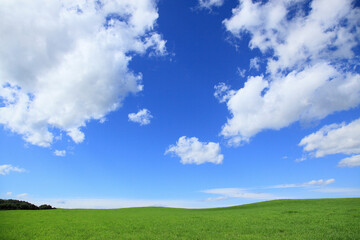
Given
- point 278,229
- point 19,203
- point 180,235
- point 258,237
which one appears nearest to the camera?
point 258,237

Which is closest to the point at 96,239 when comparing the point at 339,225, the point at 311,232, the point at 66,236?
the point at 66,236

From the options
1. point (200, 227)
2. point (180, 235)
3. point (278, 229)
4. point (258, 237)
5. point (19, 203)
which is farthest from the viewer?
point (19, 203)

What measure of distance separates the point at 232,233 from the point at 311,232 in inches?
230

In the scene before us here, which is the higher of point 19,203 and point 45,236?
point 19,203

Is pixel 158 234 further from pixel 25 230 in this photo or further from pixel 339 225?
pixel 339 225

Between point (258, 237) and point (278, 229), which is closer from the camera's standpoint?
point (258, 237)

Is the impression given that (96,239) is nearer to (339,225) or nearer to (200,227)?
(200,227)

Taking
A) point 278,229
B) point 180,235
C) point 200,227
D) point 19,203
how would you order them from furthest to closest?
point 19,203
point 200,227
point 278,229
point 180,235

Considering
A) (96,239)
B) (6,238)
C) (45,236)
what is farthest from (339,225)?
(6,238)

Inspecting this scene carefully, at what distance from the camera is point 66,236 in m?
18.6

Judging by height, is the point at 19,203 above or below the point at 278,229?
above

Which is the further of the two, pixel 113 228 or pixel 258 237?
pixel 113 228

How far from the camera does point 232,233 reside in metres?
18.4

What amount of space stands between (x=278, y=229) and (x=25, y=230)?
21.5 metres
